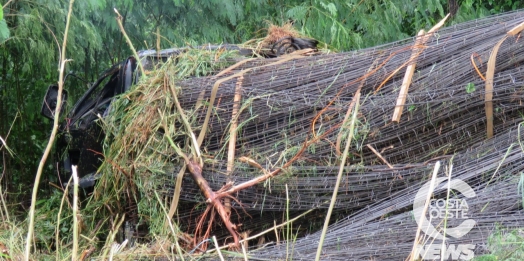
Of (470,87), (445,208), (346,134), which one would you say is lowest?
(445,208)

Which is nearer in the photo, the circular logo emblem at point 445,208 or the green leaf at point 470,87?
the circular logo emblem at point 445,208

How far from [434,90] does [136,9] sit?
196 inches

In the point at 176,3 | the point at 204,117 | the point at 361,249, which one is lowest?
the point at 361,249

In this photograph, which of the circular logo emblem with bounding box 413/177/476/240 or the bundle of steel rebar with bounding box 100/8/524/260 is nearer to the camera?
the circular logo emblem with bounding box 413/177/476/240

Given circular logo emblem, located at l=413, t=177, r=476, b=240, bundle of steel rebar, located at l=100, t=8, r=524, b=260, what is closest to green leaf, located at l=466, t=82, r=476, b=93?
bundle of steel rebar, located at l=100, t=8, r=524, b=260

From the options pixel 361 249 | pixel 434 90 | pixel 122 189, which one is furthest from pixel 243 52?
pixel 361 249

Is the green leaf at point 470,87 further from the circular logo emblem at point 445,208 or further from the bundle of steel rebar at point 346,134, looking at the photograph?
the circular logo emblem at point 445,208

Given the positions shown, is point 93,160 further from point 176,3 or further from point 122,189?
point 176,3

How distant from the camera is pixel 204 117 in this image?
202 inches

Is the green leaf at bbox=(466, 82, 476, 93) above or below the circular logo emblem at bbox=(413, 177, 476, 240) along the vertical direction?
above

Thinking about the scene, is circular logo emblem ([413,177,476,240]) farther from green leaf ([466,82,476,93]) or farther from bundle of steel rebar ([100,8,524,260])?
green leaf ([466,82,476,93])

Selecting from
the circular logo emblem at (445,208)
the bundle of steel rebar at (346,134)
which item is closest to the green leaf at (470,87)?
the bundle of steel rebar at (346,134)

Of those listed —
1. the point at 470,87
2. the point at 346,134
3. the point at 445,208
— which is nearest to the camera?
the point at 445,208

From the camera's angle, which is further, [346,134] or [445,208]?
[346,134]
